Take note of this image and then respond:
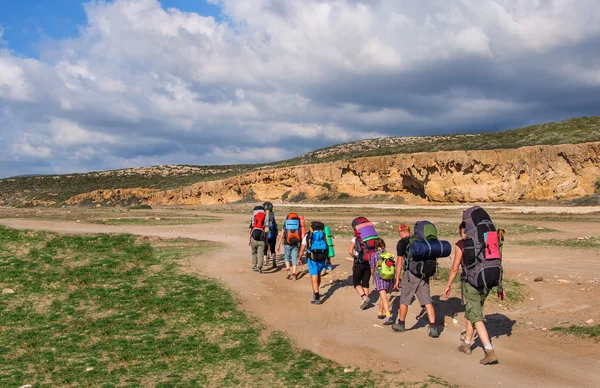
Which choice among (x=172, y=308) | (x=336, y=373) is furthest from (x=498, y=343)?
(x=172, y=308)

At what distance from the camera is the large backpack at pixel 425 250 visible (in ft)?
25.4

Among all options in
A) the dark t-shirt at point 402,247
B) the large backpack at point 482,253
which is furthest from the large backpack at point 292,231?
the large backpack at point 482,253

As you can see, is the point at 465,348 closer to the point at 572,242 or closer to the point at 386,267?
the point at 386,267

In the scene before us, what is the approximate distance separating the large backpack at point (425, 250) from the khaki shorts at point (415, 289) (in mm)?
115

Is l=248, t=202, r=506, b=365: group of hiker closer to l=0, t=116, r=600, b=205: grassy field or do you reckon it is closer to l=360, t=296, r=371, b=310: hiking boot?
l=360, t=296, r=371, b=310: hiking boot

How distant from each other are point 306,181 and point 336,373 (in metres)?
55.6

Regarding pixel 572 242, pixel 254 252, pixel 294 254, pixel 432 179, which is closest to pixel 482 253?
pixel 294 254

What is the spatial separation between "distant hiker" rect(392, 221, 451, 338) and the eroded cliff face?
38871 millimetres

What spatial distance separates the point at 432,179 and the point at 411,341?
44089 millimetres

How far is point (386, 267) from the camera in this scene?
28.5 ft

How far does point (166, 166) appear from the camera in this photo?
11738 centimetres

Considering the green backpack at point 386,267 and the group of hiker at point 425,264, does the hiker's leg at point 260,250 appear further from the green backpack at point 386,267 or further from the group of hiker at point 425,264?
the green backpack at point 386,267

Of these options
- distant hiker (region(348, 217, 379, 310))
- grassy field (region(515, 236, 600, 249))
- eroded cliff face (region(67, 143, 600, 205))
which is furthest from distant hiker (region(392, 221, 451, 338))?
eroded cliff face (region(67, 143, 600, 205))

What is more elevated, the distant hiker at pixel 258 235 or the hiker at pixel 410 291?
the distant hiker at pixel 258 235
